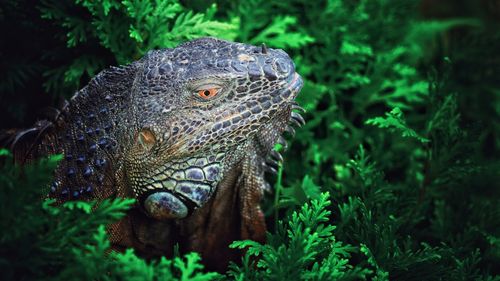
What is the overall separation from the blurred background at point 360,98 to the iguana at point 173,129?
431 millimetres

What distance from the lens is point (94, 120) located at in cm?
289

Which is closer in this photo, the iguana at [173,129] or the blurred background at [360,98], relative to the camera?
the iguana at [173,129]

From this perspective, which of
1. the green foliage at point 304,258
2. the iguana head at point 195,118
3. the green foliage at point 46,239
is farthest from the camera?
the iguana head at point 195,118

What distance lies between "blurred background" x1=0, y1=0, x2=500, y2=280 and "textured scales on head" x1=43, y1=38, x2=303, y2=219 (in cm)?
51

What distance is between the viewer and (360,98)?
4.74 metres

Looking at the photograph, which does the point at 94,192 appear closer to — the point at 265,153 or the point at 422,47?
the point at 265,153

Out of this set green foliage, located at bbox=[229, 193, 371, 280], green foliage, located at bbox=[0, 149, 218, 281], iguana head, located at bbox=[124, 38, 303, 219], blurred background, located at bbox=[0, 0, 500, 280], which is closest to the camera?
green foliage, located at bbox=[0, 149, 218, 281]

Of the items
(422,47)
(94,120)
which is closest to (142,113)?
(94,120)

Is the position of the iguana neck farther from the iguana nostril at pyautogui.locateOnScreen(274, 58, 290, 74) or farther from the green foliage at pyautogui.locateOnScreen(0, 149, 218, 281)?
the iguana nostril at pyautogui.locateOnScreen(274, 58, 290, 74)

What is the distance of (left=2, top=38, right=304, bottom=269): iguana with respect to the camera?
8.97 feet

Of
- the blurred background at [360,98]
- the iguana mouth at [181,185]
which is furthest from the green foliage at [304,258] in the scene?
the iguana mouth at [181,185]

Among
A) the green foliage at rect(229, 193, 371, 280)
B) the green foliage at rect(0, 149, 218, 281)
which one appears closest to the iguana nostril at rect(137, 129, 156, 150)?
the green foliage at rect(0, 149, 218, 281)

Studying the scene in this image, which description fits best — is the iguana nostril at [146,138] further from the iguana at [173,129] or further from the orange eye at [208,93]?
the orange eye at [208,93]

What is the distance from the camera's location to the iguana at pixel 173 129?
273 cm
